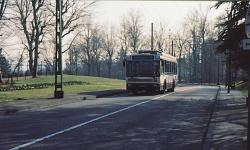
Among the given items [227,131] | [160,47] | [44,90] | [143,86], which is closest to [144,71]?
[143,86]

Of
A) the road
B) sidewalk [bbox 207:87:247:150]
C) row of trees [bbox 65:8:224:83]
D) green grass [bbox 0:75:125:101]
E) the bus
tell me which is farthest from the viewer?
row of trees [bbox 65:8:224:83]

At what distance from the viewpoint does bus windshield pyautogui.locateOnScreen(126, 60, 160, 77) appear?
37719 mm

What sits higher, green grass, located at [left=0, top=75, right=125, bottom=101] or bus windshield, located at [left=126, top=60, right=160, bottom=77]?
bus windshield, located at [left=126, top=60, right=160, bottom=77]

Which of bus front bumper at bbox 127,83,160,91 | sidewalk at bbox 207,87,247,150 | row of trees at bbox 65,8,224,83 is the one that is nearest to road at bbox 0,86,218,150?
sidewalk at bbox 207,87,247,150

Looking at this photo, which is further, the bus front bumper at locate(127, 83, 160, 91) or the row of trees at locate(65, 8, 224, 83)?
the row of trees at locate(65, 8, 224, 83)

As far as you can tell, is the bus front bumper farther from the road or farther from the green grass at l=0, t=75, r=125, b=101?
the road

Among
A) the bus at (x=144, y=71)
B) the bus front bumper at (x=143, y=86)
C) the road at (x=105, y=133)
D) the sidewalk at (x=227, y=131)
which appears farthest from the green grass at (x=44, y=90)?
the sidewalk at (x=227, y=131)

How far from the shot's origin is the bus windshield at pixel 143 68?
124 feet

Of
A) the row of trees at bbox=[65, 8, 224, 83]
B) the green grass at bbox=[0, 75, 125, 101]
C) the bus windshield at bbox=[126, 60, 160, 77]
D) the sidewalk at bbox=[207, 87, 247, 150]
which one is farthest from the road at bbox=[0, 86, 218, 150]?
the row of trees at bbox=[65, 8, 224, 83]

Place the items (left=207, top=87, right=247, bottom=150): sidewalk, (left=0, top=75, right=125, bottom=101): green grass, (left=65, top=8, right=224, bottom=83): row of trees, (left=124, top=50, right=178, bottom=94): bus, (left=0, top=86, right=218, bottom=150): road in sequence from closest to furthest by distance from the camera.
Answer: (left=0, top=86, right=218, bottom=150): road
(left=207, top=87, right=247, bottom=150): sidewalk
(left=0, top=75, right=125, bottom=101): green grass
(left=124, top=50, right=178, bottom=94): bus
(left=65, top=8, right=224, bottom=83): row of trees

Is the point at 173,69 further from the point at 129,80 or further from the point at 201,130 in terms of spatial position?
the point at 201,130

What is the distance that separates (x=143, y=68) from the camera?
37906 mm

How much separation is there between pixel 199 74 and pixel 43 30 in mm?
66492

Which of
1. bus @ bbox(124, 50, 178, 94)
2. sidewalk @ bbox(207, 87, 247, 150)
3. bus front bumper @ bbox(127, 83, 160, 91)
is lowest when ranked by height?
sidewalk @ bbox(207, 87, 247, 150)
